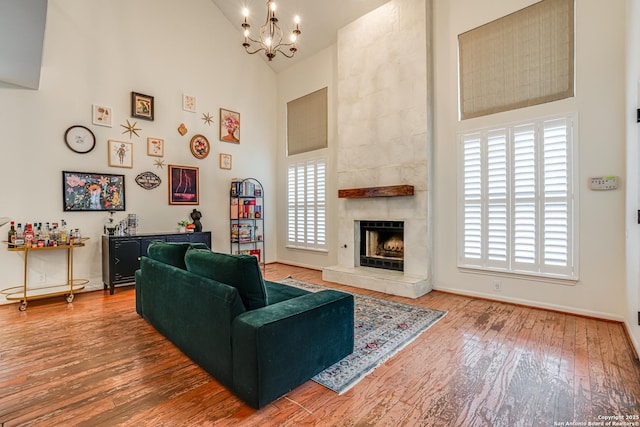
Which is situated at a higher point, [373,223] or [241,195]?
[241,195]

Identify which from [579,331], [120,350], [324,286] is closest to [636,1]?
[579,331]

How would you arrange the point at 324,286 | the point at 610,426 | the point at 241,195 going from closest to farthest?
1. the point at 610,426
2. the point at 324,286
3. the point at 241,195

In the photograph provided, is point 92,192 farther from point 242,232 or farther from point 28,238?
point 242,232

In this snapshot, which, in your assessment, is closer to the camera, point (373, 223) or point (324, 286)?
point (324, 286)

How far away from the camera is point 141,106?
5168 millimetres

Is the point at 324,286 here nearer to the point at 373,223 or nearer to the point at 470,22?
the point at 373,223

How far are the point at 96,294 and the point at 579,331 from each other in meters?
6.30

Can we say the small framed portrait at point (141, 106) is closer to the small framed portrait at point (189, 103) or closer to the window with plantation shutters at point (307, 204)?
the small framed portrait at point (189, 103)

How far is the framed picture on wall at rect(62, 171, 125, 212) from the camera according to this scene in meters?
4.50

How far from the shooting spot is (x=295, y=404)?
1969mm

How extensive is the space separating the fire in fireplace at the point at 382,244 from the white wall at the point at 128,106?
263cm

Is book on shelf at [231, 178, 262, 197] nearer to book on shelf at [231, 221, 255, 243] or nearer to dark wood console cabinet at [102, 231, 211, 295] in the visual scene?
book on shelf at [231, 221, 255, 243]

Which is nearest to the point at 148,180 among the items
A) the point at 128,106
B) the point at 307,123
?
the point at 128,106

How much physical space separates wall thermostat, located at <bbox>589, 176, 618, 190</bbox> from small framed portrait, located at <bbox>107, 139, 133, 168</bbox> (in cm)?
654
